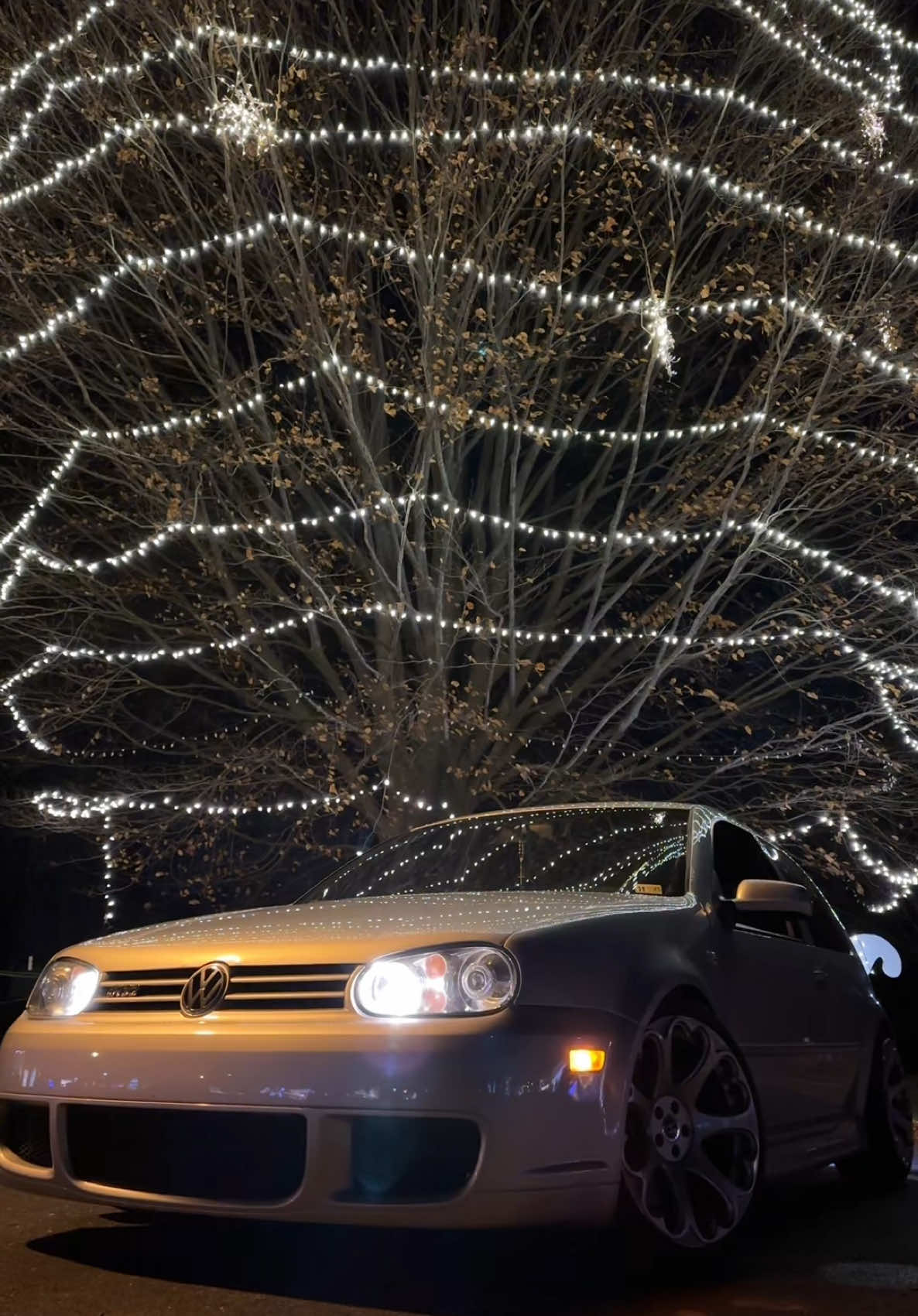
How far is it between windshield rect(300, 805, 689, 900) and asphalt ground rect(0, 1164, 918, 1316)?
109 cm

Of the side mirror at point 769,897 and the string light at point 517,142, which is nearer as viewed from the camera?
the side mirror at point 769,897

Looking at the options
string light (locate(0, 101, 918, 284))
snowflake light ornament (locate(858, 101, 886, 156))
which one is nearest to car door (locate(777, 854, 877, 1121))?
string light (locate(0, 101, 918, 284))

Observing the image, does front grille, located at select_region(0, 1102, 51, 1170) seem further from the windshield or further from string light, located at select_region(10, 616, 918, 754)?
string light, located at select_region(10, 616, 918, 754)

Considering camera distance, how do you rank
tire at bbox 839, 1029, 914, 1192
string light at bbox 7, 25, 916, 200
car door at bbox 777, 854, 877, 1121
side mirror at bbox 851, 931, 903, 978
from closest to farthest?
1. car door at bbox 777, 854, 877, 1121
2. tire at bbox 839, 1029, 914, 1192
3. string light at bbox 7, 25, 916, 200
4. side mirror at bbox 851, 931, 903, 978

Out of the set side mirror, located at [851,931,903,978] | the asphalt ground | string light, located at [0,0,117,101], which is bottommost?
side mirror, located at [851,931,903,978]

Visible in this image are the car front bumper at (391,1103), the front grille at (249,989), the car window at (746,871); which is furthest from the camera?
the car window at (746,871)

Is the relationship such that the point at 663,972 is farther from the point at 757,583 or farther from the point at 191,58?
the point at 757,583

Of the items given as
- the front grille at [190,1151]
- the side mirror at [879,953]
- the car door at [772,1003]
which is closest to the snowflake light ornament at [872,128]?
the side mirror at [879,953]

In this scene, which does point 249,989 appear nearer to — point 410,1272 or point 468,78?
point 410,1272

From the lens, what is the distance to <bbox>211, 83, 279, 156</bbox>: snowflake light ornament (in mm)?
9070

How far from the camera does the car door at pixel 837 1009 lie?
16.4ft

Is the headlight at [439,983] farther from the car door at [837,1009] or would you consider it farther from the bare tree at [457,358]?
the bare tree at [457,358]

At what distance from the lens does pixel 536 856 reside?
489 centimetres

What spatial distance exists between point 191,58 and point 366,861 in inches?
251
